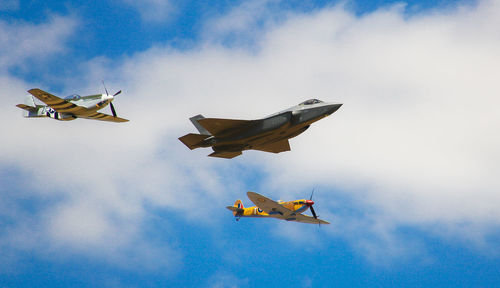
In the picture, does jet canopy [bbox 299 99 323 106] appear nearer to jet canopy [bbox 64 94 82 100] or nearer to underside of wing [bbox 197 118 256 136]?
underside of wing [bbox 197 118 256 136]

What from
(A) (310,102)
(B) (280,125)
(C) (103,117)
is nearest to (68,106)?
(C) (103,117)

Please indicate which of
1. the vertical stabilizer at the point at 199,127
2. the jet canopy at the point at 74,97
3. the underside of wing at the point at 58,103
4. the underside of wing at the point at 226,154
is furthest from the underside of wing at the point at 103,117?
the underside of wing at the point at 226,154

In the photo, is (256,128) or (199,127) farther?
(199,127)

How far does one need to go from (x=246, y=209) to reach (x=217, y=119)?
3847 cm

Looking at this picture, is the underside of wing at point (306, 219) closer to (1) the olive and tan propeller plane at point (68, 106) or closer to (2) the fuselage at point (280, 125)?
(2) the fuselage at point (280, 125)

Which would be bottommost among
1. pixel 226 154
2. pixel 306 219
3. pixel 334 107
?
pixel 226 154

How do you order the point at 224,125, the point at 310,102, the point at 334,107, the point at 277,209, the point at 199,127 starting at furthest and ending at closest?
the point at 277,209
the point at 199,127
the point at 310,102
the point at 224,125
the point at 334,107

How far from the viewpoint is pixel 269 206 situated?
70.8 meters

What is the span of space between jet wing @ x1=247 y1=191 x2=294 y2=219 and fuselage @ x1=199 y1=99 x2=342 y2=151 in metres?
23.7

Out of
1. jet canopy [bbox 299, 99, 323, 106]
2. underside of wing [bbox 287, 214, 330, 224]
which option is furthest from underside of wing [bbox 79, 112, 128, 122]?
underside of wing [bbox 287, 214, 330, 224]

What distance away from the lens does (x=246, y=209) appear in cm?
7838

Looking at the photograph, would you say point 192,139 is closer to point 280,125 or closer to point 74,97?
point 280,125

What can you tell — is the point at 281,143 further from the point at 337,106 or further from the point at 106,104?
the point at 106,104

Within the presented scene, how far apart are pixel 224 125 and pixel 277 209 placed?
3188 cm
